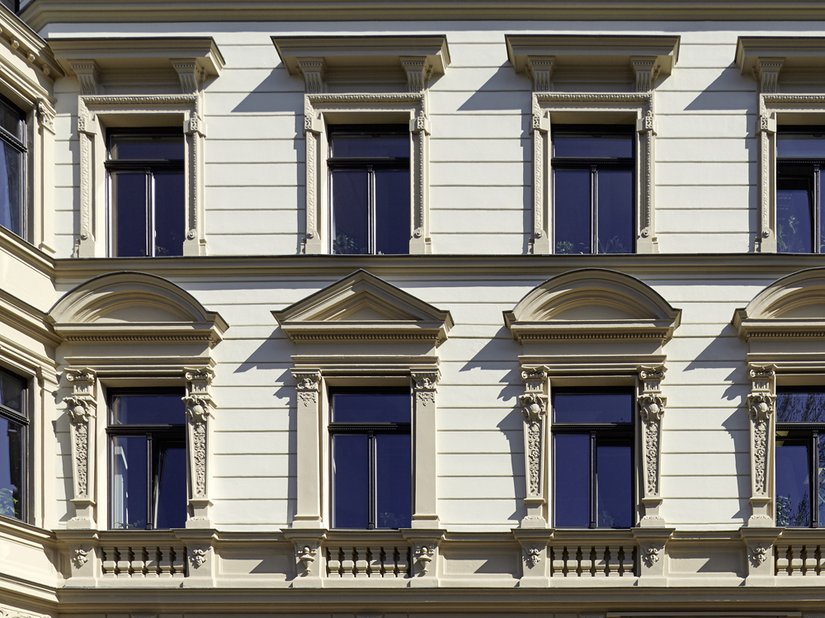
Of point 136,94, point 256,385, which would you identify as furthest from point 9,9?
point 256,385

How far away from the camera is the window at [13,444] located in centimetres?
1923

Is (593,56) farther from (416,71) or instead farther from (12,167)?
(12,167)

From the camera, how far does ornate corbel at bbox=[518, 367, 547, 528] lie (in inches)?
775

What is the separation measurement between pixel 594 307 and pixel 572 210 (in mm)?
1634

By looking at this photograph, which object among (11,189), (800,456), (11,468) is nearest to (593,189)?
(800,456)

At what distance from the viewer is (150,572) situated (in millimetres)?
19781

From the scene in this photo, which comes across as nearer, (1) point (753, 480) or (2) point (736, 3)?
(1) point (753, 480)

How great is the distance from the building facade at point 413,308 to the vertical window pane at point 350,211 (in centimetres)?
5

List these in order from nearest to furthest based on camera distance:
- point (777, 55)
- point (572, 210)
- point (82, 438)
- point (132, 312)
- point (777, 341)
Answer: point (777, 341) < point (82, 438) < point (132, 312) < point (777, 55) < point (572, 210)

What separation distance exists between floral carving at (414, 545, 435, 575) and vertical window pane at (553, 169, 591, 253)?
15.2 ft

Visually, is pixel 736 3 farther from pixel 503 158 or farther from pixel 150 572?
pixel 150 572

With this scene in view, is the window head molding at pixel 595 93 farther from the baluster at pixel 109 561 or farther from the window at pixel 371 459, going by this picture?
the baluster at pixel 109 561

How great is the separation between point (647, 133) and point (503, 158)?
204 centimetres

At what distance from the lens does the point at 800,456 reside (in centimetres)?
2014
